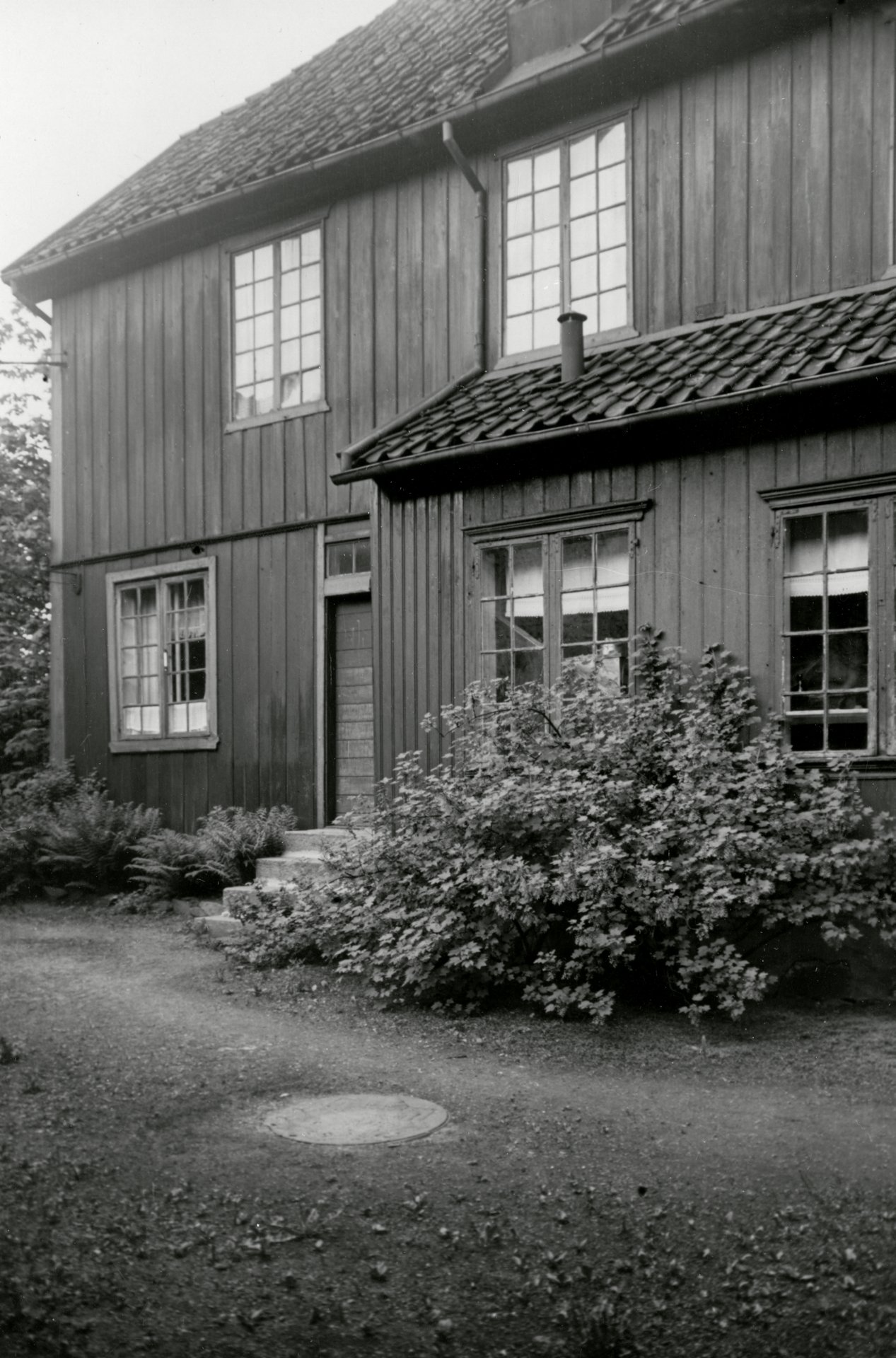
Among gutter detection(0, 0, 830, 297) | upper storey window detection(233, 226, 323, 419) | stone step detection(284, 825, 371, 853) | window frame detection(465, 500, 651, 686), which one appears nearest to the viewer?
window frame detection(465, 500, 651, 686)

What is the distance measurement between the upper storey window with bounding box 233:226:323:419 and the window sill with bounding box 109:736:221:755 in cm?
326

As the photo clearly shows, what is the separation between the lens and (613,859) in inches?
274

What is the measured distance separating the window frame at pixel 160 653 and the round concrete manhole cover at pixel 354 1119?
7.56 metres

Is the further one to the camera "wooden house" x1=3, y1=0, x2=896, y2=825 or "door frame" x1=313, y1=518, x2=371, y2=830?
"door frame" x1=313, y1=518, x2=371, y2=830

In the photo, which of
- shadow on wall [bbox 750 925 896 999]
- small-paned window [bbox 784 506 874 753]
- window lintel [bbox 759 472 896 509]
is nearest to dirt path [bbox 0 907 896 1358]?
shadow on wall [bbox 750 925 896 999]

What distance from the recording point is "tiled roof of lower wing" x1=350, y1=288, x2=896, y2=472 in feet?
26.5

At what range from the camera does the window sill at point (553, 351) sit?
1039cm

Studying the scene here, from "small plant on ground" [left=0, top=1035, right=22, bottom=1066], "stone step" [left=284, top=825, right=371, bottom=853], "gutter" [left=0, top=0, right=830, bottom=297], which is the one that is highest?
"gutter" [left=0, top=0, right=830, bottom=297]

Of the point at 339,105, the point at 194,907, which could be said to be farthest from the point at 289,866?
the point at 339,105

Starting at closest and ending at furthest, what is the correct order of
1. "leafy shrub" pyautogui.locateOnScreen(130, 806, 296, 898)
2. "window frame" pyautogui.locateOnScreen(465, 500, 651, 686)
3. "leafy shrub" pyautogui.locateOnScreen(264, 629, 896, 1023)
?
"leafy shrub" pyautogui.locateOnScreen(264, 629, 896, 1023)
"window frame" pyautogui.locateOnScreen(465, 500, 651, 686)
"leafy shrub" pyautogui.locateOnScreen(130, 806, 296, 898)

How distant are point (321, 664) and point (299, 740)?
0.76 meters

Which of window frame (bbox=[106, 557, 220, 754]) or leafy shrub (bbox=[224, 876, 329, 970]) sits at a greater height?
Result: window frame (bbox=[106, 557, 220, 754])

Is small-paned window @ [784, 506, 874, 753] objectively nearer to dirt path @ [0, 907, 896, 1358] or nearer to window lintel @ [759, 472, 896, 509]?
window lintel @ [759, 472, 896, 509]

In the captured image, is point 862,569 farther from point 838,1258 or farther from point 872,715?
point 838,1258
